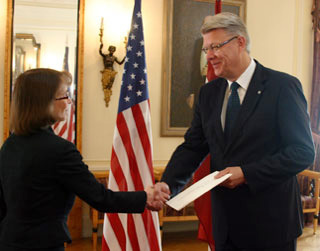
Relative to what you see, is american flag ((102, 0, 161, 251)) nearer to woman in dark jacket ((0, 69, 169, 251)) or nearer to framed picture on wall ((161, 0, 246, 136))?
woman in dark jacket ((0, 69, 169, 251))

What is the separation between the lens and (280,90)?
1.78 meters

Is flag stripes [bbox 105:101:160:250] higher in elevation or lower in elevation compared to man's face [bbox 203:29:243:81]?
lower

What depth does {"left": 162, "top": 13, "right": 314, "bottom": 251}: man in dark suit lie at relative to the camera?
67.1 inches

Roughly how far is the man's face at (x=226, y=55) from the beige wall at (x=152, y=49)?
121 inches

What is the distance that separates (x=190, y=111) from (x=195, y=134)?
10.1ft

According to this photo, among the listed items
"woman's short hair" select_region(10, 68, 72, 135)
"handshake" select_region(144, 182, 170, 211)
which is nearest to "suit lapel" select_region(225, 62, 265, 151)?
"handshake" select_region(144, 182, 170, 211)

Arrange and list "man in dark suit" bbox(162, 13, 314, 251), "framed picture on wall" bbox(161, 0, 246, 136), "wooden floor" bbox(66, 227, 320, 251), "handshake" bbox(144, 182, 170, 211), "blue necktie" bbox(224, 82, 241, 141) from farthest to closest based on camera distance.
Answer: "framed picture on wall" bbox(161, 0, 246, 136) < "wooden floor" bbox(66, 227, 320, 251) < "handshake" bbox(144, 182, 170, 211) < "blue necktie" bbox(224, 82, 241, 141) < "man in dark suit" bbox(162, 13, 314, 251)

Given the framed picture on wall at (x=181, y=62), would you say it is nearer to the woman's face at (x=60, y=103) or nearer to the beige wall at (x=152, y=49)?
the beige wall at (x=152, y=49)

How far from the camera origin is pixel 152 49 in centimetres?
509

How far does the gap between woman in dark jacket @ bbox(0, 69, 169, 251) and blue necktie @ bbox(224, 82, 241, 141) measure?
703 millimetres

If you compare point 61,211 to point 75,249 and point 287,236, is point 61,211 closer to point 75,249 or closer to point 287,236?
point 287,236

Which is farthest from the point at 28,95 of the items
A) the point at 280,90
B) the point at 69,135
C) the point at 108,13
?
the point at 108,13

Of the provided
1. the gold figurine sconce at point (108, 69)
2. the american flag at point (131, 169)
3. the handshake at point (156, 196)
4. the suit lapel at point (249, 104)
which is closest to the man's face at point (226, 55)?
the suit lapel at point (249, 104)

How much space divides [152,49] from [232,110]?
3.37 metres
